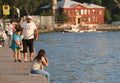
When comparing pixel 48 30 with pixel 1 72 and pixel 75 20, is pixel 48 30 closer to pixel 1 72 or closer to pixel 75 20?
pixel 75 20

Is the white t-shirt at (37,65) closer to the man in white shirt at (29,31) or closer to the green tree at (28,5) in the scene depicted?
the man in white shirt at (29,31)

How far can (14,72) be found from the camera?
2177cm

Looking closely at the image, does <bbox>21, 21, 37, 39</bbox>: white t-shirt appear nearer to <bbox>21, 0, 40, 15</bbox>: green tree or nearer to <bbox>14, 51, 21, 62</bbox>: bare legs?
<bbox>14, 51, 21, 62</bbox>: bare legs

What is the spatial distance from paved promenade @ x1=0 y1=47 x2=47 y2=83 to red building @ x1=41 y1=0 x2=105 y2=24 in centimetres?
13085

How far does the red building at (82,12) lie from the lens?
520 feet

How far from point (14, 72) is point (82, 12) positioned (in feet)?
461

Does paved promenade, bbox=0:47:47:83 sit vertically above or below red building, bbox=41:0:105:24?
above

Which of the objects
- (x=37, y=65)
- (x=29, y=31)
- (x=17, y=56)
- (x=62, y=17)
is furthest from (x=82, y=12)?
(x=37, y=65)

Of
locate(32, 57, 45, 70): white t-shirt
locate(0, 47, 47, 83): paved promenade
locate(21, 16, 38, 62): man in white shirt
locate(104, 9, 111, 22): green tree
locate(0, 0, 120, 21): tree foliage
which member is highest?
locate(21, 16, 38, 62): man in white shirt

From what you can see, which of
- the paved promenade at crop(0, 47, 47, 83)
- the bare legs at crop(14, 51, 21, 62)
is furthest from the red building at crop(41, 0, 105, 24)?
the bare legs at crop(14, 51, 21, 62)

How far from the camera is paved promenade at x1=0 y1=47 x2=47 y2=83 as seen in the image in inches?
760

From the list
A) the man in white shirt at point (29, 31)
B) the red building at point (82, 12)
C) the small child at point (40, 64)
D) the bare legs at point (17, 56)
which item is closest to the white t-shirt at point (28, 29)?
the man in white shirt at point (29, 31)

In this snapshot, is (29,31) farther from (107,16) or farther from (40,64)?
(107,16)

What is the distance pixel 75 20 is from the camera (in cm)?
16012
